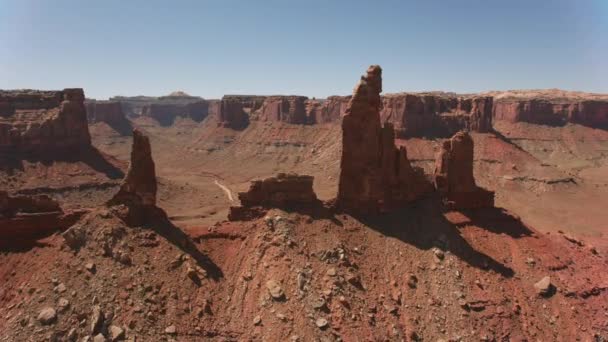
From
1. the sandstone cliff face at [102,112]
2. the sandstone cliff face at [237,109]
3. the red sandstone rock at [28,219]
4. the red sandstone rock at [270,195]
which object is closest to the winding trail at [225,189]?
the red sandstone rock at [270,195]

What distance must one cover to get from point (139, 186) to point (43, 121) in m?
62.2

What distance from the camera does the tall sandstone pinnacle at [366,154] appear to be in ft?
135

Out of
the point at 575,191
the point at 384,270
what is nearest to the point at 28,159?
the point at 384,270

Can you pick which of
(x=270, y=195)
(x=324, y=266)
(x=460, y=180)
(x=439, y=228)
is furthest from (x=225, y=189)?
(x=324, y=266)

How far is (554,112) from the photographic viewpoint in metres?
153

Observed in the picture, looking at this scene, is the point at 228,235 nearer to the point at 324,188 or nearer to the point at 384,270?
the point at 384,270

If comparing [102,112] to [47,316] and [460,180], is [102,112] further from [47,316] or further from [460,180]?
[460,180]

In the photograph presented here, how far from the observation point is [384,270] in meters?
35.9

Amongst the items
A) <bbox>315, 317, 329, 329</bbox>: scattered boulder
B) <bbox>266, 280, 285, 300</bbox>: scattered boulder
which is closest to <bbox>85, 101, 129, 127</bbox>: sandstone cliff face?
<bbox>266, 280, 285, 300</bbox>: scattered boulder

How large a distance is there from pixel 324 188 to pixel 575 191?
55238mm

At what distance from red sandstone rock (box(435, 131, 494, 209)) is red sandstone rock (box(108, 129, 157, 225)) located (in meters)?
26.6

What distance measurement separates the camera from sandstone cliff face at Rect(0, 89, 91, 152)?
82.8 metres

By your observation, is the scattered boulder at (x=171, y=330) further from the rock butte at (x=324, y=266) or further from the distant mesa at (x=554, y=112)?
the distant mesa at (x=554, y=112)

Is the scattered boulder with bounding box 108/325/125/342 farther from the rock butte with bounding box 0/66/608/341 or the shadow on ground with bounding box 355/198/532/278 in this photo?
the shadow on ground with bounding box 355/198/532/278
